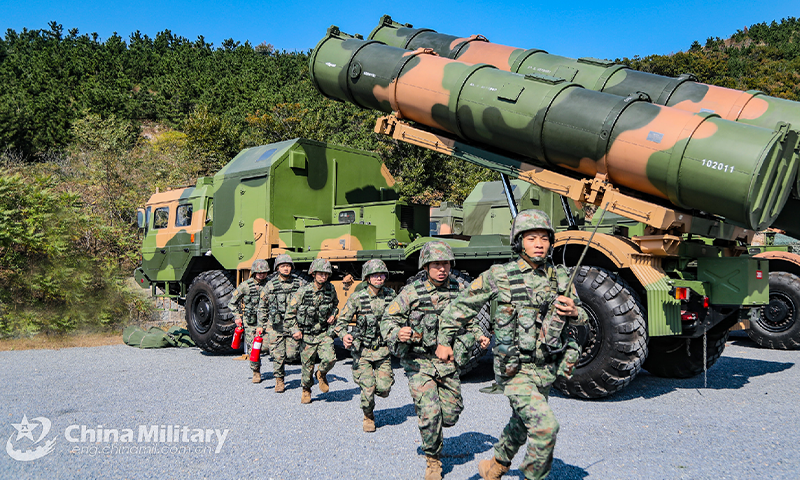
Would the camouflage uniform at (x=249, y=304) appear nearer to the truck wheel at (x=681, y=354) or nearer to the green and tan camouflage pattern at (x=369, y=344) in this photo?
the green and tan camouflage pattern at (x=369, y=344)

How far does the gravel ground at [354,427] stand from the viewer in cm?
418

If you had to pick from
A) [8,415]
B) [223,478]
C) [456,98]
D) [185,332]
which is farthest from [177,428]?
[185,332]

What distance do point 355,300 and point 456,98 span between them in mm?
2618

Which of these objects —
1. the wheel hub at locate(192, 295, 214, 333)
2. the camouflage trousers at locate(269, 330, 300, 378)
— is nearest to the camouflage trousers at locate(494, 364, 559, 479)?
the camouflage trousers at locate(269, 330, 300, 378)

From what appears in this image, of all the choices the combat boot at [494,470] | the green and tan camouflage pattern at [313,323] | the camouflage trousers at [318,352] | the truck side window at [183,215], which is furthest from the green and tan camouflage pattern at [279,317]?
the truck side window at [183,215]

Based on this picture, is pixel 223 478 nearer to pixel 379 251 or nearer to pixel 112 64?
pixel 379 251

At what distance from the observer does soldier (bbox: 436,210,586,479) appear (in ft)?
10.7

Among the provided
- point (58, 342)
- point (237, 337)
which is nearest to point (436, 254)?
point (237, 337)

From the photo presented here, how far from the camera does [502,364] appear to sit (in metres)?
3.43

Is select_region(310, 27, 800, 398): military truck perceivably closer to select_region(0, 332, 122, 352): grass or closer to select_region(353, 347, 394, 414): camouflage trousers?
select_region(353, 347, 394, 414): camouflage trousers

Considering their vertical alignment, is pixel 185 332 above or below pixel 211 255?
below

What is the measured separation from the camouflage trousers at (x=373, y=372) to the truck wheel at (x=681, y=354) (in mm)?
3553

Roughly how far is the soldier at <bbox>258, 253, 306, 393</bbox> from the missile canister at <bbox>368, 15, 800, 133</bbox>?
3451 millimetres

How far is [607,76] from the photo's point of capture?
22.1 feet
